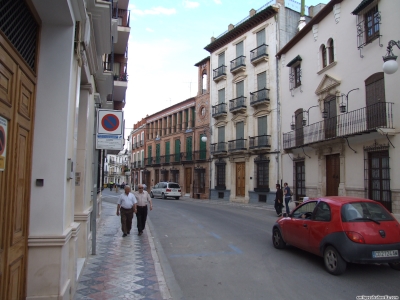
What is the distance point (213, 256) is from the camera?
26.5 ft

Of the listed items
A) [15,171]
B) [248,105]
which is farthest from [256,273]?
[248,105]

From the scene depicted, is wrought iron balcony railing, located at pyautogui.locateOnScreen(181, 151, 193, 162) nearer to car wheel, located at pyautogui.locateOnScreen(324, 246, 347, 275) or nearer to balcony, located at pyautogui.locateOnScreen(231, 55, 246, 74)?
balcony, located at pyautogui.locateOnScreen(231, 55, 246, 74)

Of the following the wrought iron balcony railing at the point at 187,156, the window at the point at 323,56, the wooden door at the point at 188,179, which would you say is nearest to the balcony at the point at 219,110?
the wrought iron balcony railing at the point at 187,156

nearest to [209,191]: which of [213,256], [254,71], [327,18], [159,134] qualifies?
[254,71]

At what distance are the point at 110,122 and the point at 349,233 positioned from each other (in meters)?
5.51

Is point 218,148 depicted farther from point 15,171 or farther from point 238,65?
point 15,171

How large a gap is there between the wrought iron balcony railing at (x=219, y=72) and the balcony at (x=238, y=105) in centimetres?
332

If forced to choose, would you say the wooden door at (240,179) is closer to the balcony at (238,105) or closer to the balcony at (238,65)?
the balcony at (238,105)

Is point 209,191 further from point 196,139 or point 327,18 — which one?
point 327,18

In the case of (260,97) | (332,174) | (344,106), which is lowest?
(332,174)

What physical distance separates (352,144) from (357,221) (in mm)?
11662

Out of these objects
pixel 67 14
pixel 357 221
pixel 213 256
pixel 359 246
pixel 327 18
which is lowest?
pixel 213 256

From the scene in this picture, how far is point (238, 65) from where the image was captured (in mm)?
30359

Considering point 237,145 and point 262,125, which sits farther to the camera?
point 237,145
